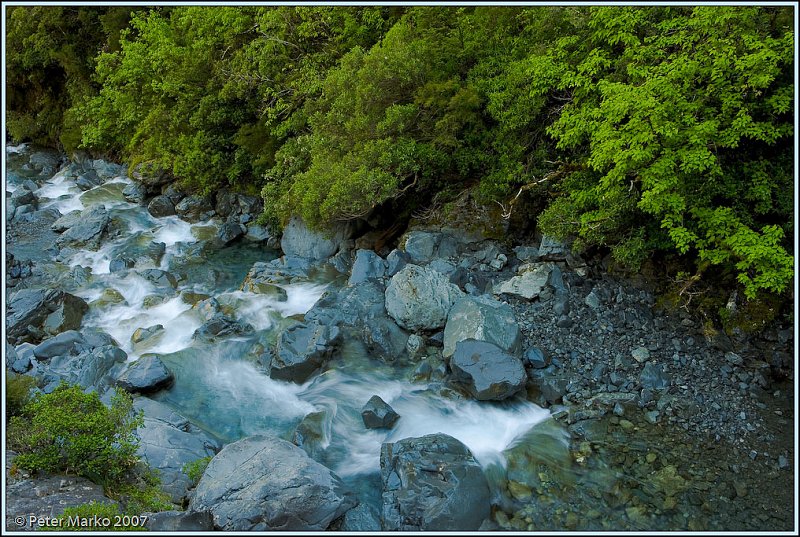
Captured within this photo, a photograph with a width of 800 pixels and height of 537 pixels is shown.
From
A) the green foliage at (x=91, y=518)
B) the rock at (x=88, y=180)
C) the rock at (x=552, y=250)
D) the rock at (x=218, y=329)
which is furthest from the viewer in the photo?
the rock at (x=88, y=180)

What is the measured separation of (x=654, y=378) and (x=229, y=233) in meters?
13.4

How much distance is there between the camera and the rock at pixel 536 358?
34.6 ft

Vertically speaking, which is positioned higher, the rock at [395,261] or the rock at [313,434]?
the rock at [395,261]

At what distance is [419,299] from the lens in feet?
38.1

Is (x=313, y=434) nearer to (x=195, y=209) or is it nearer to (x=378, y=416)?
(x=378, y=416)

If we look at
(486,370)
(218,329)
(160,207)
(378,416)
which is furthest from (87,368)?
(160,207)

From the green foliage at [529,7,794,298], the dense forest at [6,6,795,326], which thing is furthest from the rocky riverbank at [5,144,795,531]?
the green foliage at [529,7,794,298]

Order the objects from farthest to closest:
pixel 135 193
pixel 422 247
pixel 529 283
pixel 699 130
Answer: pixel 135 193 → pixel 422 247 → pixel 529 283 → pixel 699 130

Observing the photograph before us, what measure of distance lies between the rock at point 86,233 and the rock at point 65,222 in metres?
0.33

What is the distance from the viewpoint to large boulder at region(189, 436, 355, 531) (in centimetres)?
708

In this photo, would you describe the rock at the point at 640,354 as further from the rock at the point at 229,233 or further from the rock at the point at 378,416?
the rock at the point at 229,233

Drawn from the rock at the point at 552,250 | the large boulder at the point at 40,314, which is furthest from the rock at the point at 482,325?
the large boulder at the point at 40,314

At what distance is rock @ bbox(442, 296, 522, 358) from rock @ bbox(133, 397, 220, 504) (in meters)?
4.89

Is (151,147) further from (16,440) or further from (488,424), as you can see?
(488,424)
